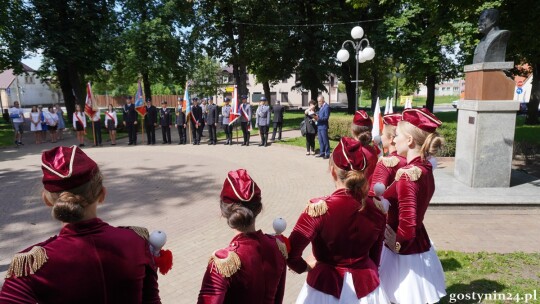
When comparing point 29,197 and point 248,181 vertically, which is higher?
point 248,181

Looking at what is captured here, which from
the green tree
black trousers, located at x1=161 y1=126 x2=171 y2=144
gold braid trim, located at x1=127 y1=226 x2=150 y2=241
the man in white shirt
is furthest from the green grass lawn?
the green tree

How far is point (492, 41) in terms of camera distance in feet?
26.7

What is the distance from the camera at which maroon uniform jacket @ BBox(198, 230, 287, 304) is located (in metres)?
1.95

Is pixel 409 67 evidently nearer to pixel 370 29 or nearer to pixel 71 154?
pixel 370 29

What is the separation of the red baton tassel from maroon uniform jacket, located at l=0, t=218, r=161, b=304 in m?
0.18

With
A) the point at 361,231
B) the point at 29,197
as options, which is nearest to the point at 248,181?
the point at 361,231

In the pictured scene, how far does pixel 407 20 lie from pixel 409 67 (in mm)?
3529

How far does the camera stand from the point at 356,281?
255cm

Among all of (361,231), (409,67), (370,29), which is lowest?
(361,231)

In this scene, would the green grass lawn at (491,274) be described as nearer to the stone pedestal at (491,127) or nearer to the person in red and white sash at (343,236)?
the person in red and white sash at (343,236)

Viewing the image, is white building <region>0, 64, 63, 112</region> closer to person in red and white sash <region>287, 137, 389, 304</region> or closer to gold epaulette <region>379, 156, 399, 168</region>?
gold epaulette <region>379, 156, 399, 168</region>

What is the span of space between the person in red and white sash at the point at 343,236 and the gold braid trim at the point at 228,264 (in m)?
0.51

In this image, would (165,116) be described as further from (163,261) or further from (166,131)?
(163,261)

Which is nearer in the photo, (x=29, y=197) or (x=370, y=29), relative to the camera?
(x=29, y=197)
